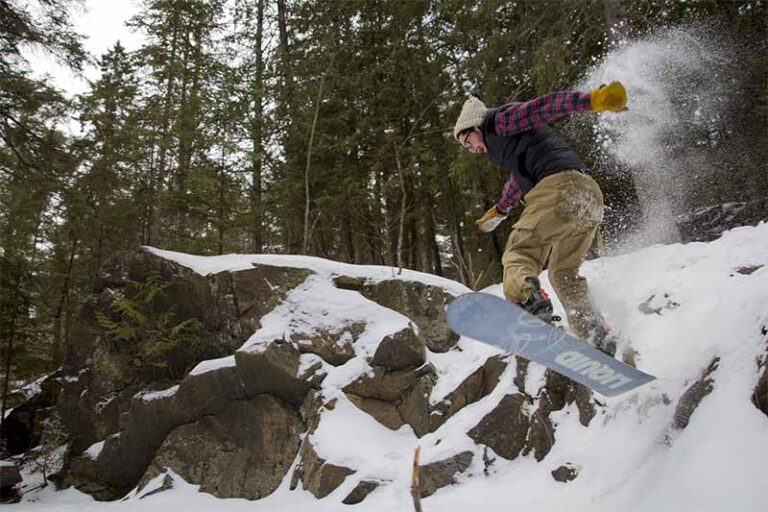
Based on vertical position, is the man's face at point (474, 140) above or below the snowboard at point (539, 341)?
above

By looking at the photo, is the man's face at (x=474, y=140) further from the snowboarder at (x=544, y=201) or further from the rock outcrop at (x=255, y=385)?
the rock outcrop at (x=255, y=385)

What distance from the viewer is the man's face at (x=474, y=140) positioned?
392 centimetres

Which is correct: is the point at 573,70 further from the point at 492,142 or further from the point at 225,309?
the point at 225,309

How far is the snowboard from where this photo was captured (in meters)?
3.16

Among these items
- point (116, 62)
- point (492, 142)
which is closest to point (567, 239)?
point (492, 142)

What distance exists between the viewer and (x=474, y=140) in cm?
398

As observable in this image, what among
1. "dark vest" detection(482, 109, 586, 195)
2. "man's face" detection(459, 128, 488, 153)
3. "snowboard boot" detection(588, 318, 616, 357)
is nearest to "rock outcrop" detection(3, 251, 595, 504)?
"snowboard boot" detection(588, 318, 616, 357)

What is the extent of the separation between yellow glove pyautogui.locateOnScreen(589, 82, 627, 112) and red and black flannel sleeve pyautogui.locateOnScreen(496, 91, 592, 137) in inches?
4.9

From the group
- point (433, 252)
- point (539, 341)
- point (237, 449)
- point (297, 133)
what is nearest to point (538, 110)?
point (539, 341)

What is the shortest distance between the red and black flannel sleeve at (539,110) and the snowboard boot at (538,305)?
1199 mm

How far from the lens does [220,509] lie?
19.7ft

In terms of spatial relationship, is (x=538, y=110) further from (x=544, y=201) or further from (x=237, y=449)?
(x=237, y=449)

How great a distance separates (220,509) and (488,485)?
338 cm

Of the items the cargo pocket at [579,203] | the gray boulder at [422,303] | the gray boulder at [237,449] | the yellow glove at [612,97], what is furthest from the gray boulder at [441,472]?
the yellow glove at [612,97]
